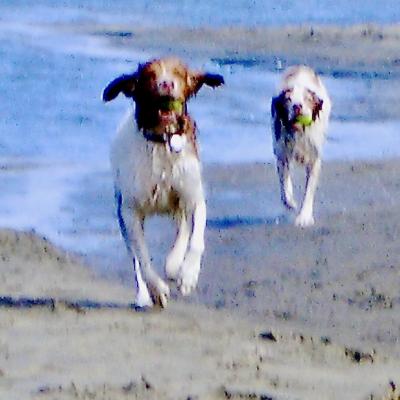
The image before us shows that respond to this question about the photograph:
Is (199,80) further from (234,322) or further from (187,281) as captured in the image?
(234,322)

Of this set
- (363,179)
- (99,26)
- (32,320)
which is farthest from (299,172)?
(99,26)

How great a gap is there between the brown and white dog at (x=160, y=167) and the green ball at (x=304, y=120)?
2627mm

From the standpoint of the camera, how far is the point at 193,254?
823 centimetres

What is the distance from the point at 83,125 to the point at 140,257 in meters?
6.95

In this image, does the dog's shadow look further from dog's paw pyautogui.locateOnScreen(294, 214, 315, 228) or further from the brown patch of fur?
the brown patch of fur

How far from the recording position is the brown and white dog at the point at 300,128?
1102 centimetres

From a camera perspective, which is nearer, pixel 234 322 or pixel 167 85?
pixel 167 85

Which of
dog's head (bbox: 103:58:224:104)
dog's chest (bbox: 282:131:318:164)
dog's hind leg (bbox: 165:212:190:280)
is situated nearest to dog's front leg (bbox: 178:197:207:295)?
dog's hind leg (bbox: 165:212:190:280)

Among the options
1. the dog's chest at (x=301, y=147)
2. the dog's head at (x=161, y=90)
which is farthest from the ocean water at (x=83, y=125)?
the dog's head at (x=161, y=90)

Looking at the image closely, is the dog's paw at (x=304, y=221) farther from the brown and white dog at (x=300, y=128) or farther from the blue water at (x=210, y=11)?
the blue water at (x=210, y=11)

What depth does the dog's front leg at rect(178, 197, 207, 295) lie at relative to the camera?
8.12 m

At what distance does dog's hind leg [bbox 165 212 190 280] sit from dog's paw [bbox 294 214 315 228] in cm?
213

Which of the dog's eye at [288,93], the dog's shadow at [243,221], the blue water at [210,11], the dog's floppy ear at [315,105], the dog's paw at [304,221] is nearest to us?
the dog's paw at [304,221]

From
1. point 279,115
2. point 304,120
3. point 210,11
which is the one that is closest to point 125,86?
point 304,120
